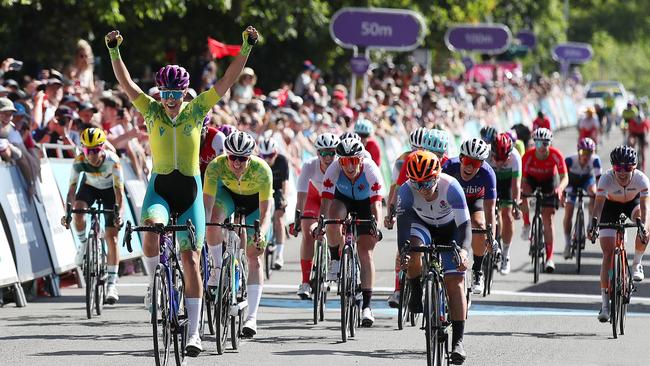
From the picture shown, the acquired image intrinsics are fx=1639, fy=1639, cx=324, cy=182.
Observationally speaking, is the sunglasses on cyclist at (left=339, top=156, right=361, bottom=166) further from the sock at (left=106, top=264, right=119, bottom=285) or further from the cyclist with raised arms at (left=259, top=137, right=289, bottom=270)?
the sock at (left=106, top=264, right=119, bottom=285)

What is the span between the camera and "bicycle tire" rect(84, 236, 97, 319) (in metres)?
14.4

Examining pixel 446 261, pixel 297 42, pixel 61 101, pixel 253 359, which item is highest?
pixel 297 42

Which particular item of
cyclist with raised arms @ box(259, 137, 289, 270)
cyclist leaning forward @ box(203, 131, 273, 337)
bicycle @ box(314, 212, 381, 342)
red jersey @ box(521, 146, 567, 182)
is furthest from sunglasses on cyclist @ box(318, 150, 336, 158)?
red jersey @ box(521, 146, 567, 182)

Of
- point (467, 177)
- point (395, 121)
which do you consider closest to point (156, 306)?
point (467, 177)

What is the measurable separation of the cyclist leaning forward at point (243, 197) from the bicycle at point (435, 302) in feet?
5.98

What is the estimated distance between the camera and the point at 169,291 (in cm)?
1090

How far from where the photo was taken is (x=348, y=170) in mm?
14211

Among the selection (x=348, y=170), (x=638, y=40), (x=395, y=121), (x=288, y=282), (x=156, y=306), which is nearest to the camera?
(x=156, y=306)

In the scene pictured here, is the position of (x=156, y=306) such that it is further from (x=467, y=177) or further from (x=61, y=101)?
(x=61, y=101)

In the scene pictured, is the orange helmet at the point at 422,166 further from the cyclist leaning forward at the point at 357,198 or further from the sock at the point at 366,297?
the sock at the point at 366,297

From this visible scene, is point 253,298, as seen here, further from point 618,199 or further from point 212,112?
point 212,112

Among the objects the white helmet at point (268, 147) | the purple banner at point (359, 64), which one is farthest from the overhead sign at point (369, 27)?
the white helmet at point (268, 147)

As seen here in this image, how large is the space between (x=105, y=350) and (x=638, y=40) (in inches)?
3700

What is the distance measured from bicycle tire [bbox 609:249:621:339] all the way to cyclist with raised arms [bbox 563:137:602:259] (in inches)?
223
